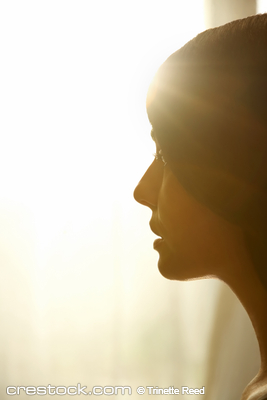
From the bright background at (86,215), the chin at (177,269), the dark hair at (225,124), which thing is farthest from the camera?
the bright background at (86,215)

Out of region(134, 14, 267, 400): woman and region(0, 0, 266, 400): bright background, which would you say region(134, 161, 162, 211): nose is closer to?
region(134, 14, 267, 400): woman

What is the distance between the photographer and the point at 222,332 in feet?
4.42

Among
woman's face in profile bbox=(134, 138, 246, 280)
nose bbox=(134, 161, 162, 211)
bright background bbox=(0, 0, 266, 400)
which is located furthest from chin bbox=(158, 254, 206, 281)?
bright background bbox=(0, 0, 266, 400)

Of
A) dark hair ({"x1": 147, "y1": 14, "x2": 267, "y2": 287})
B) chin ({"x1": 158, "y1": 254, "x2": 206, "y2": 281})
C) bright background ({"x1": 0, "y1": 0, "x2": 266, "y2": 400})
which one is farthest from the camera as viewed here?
bright background ({"x1": 0, "y1": 0, "x2": 266, "y2": 400})

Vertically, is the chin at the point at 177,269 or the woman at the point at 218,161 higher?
the woman at the point at 218,161

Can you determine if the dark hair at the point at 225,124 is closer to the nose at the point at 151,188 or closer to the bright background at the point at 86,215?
the nose at the point at 151,188

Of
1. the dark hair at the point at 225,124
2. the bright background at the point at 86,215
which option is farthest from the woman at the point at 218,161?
the bright background at the point at 86,215

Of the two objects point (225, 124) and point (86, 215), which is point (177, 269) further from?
point (86, 215)

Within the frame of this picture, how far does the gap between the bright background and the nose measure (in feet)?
2.19

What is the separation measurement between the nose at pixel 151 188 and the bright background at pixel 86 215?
67 cm

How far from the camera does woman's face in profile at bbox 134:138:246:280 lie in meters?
0.57

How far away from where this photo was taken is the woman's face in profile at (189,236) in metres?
0.57

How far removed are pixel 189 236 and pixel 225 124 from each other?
0.20 m

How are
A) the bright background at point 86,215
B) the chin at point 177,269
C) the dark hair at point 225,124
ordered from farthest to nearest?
the bright background at point 86,215
the chin at point 177,269
the dark hair at point 225,124
